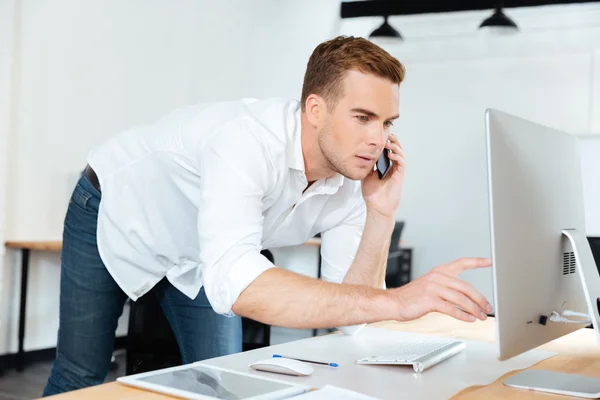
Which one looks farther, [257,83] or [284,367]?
[257,83]

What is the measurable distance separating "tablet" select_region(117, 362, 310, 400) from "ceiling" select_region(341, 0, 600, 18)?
216 inches

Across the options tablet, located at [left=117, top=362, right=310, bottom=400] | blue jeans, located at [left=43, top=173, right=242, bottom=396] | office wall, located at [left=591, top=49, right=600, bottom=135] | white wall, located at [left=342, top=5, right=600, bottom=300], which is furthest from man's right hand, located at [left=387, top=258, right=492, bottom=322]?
office wall, located at [left=591, top=49, right=600, bottom=135]

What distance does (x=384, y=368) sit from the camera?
1.36 meters

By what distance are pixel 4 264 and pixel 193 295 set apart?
268 cm

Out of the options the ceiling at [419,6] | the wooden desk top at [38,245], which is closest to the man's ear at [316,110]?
the wooden desk top at [38,245]

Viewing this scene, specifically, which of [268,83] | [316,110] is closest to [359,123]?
[316,110]

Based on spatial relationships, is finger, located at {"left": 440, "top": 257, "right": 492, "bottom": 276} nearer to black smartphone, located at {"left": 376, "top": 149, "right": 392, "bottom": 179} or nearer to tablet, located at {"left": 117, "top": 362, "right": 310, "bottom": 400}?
tablet, located at {"left": 117, "top": 362, "right": 310, "bottom": 400}

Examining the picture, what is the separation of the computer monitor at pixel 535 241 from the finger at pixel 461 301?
0.08 m

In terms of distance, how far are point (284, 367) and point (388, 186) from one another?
71 cm

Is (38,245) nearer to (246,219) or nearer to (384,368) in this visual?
(246,219)

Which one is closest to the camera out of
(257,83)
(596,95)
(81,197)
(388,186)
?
(388,186)

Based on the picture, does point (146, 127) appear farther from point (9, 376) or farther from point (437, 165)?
point (437, 165)

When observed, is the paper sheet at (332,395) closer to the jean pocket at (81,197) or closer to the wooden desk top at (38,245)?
the jean pocket at (81,197)

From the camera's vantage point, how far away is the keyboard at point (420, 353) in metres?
1.36
